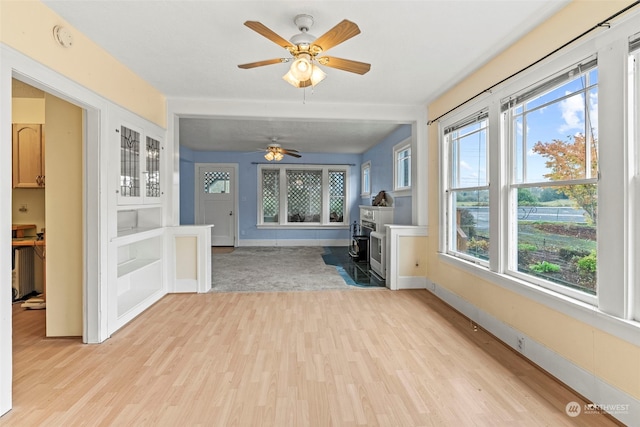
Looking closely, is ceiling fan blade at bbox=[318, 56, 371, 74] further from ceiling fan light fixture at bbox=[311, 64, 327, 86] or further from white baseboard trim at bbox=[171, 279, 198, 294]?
white baseboard trim at bbox=[171, 279, 198, 294]

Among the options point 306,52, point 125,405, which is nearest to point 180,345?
point 125,405

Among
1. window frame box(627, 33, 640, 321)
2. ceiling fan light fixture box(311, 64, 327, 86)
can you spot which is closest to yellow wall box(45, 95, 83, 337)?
ceiling fan light fixture box(311, 64, 327, 86)

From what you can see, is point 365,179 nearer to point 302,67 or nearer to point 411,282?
point 411,282

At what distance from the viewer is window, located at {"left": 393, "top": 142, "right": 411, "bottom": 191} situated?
525cm

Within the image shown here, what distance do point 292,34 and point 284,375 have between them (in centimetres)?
252

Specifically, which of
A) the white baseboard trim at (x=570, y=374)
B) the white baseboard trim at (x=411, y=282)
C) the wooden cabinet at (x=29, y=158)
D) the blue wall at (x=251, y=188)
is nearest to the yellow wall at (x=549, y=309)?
the white baseboard trim at (x=570, y=374)

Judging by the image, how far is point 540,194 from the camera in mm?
2426

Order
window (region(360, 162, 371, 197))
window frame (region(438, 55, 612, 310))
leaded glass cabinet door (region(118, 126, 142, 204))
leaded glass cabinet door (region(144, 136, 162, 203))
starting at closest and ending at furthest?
1. window frame (region(438, 55, 612, 310))
2. leaded glass cabinet door (region(118, 126, 142, 204))
3. leaded glass cabinet door (region(144, 136, 162, 203))
4. window (region(360, 162, 371, 197))

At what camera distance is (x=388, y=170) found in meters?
6.24

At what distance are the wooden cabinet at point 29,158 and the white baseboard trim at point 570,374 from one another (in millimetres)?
4929

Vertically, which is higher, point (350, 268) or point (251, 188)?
point (251, 188)

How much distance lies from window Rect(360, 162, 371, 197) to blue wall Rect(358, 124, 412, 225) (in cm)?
14

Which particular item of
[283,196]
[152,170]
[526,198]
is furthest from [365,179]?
[526,198]

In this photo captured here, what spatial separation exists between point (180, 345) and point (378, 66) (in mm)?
3056
